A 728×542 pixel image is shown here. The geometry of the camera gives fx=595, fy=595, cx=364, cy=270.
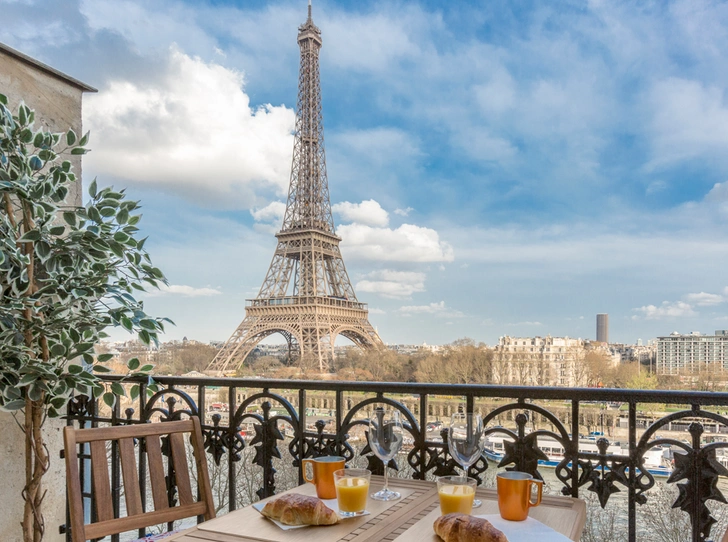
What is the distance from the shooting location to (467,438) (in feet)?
3.97

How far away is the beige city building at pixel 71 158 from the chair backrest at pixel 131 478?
2.98 feet

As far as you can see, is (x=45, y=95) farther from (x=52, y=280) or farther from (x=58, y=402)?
(x=58, y=402)

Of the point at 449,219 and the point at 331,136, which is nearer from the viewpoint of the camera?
the point at 449,219

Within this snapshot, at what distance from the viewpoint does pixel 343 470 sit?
1164 millimetres

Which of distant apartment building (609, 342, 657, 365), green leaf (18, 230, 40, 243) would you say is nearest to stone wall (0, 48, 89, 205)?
green leaf (18, 230, 40, 243)

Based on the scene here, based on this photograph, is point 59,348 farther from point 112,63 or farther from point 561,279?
point 561,279

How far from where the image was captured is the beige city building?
7.14ft

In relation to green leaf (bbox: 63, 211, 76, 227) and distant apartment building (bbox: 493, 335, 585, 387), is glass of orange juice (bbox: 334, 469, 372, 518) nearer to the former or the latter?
green leaf (bbox: 63, 211, 76, 227)

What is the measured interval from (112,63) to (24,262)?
9.37 m

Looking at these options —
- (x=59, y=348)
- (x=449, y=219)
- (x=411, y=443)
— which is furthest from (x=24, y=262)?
(x=449, y=219)

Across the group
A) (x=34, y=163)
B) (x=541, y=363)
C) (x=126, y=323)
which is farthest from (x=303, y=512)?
(x=541, y=363)

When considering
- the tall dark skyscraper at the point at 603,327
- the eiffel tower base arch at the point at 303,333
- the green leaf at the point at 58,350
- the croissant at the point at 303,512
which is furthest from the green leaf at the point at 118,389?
the tall dark skyscraper at the point at 603,327

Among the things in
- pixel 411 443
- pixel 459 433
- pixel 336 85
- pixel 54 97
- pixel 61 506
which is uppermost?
pixel 336 85

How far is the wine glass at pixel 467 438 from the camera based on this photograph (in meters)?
1.21
